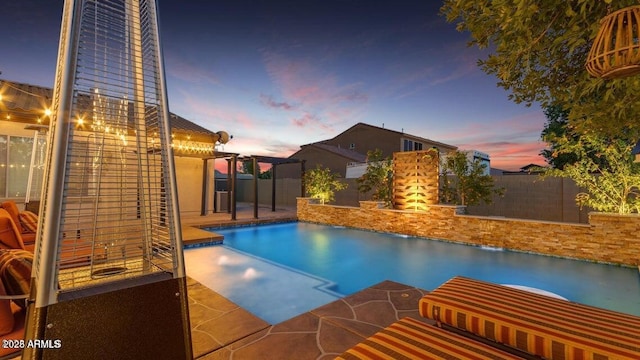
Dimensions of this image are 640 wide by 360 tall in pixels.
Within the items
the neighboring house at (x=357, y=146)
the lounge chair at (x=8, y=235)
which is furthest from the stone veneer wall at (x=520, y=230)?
the neighboring house at (x=357, y=146)

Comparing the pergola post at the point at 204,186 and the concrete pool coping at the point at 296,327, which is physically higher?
the pergola post at the point at 204,186

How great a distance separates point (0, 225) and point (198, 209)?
9.37 m

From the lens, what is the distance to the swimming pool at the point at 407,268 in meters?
4.55

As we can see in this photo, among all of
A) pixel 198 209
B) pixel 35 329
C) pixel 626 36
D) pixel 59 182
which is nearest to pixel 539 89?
pixel 626 36

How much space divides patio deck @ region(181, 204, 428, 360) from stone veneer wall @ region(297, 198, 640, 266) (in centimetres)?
500

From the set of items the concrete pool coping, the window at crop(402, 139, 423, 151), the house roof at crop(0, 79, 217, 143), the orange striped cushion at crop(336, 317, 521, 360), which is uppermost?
the window at crop(402, 139, 423, 151)

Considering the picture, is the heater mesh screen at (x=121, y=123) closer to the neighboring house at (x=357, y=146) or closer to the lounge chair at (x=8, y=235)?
the lounge chair at (x=8, y=235)

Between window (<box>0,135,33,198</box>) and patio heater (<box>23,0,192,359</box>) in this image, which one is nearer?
patio heater (<box>23,0,192,359</box>)

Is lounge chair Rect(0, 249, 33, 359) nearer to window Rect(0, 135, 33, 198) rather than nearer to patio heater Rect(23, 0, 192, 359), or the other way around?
patio heater Rect(23, 0, 192, 359)

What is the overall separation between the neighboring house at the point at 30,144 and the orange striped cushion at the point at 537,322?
8.47 ft

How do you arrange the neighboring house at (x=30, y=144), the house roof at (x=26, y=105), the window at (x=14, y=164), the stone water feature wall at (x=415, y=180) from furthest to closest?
the stone water feature wall at (x=415, y=180) < the window at (x=14, y=164) < the neighboring house at (x=30, y=144) < the house roof at (x=26, y=105)

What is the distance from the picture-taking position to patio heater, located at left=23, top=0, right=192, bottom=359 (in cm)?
115

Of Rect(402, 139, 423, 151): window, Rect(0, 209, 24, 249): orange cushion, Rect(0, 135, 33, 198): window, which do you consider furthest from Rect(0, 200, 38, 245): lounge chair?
Rect(402, 139, 423, 151): window

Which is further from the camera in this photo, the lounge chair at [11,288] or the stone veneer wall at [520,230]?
the stone veneer wall at [520,230]
